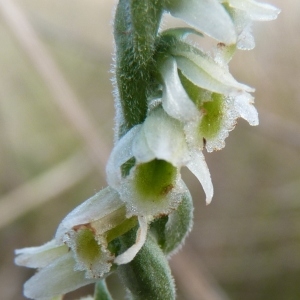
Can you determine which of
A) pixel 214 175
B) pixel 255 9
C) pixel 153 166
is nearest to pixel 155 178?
pixel 153 166

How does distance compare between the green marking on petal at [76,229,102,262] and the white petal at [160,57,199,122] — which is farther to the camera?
the green marking on petal at [76,229,102,262]

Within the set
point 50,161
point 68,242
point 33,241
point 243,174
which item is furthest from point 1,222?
point 68,242

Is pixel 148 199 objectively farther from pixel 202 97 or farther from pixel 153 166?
pixel 202 97

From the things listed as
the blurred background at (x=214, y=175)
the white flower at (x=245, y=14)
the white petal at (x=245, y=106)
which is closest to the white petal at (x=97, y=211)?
the white petal at (x=245, y=106)

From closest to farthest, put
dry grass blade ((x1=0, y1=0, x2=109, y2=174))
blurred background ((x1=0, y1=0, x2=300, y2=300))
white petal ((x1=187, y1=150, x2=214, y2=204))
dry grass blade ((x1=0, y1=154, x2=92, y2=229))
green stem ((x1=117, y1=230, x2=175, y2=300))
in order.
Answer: white petal ((x1=187, y1=150, x2=214, y2=204)) → green stem ((x1=117, y1=230, x2=175, y2=300)) → dry grass blade ((x1=0, y1=0, x2=109, y2=174)) → dry grass blade ((x1=0, y1=154, x2=92, y2=229)) → blurred background ((x1=0, y1=0, x2=300, y2=300))

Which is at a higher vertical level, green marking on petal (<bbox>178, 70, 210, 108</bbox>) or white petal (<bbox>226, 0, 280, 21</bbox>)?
white petal (<bbox>226, 0, 280, 21</bbox>)

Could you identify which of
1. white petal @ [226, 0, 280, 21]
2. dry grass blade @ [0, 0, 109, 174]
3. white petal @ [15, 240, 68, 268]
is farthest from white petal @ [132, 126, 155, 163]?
dry grass blade @ [0, 0, 109, 174]

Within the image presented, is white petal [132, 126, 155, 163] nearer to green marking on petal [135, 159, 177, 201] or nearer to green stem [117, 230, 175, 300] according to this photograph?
green marking on petal [135, 159, 177, 201]
